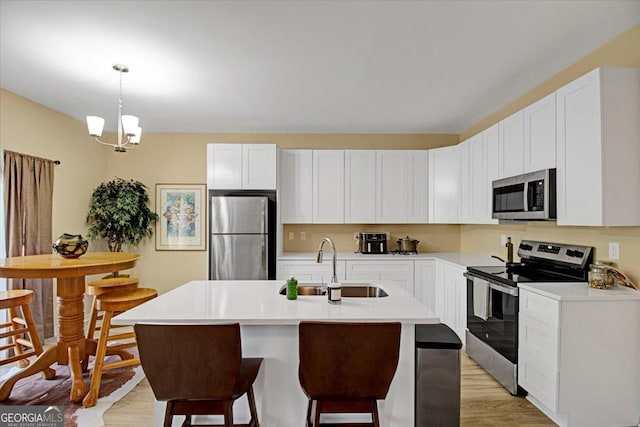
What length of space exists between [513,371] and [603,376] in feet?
1.88

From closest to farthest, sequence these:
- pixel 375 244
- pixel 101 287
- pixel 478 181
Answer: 1. pixel 101 287
2. pixel 478 181
3. pixel 375 244

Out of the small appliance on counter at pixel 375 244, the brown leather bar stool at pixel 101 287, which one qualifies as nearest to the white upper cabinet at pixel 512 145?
the small appliance on counter at pixel 375 244

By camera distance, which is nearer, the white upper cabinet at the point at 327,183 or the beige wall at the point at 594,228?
the beige wall at the point at 594,228

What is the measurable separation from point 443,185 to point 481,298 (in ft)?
6.11

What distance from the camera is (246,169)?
440cm

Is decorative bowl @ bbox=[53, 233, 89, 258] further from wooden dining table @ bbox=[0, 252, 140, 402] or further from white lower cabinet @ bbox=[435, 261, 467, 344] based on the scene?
white lower cabinet @ bbox=[435, 261, 467, 344]

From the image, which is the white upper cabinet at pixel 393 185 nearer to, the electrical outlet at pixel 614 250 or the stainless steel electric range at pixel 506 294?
the stainless steel electric range at pixel 506 294

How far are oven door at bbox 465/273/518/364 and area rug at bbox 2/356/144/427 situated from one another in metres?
2.98

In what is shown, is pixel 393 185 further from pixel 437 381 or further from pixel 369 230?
pixel 437 381

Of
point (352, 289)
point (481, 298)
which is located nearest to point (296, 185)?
point (352, 289)

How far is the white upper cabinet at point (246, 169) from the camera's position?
4.39m

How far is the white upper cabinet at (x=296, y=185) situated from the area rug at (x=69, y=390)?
244cm

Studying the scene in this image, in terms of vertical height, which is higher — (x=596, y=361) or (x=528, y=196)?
(x=528, y=196)

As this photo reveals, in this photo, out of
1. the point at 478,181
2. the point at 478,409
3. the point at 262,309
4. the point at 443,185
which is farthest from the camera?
the point at 443,185
